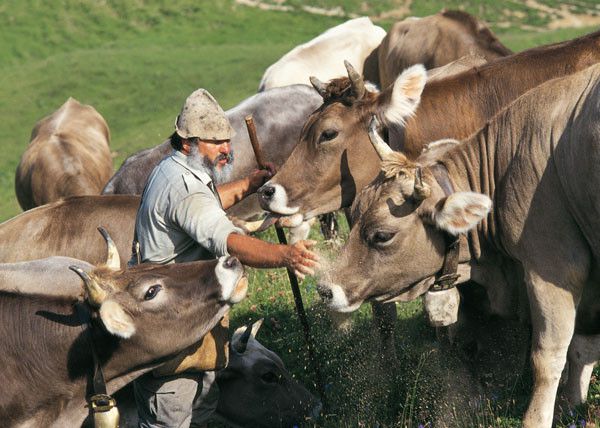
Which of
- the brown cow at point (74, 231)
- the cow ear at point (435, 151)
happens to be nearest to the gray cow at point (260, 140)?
the brown cow at point (74, 231)

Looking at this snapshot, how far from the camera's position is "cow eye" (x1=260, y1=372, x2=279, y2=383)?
27.1ft

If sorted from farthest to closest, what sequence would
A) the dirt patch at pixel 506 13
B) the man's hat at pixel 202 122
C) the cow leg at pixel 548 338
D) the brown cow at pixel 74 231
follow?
the dirt patch at pixel 506 13 → the brown cow at pixel 74 231 → the man's hat at pixel 202 122 → the cow leg at pixel 548 338

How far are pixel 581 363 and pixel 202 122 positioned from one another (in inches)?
132

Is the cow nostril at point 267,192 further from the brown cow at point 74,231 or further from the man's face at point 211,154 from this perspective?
the brown cow at point 74,231

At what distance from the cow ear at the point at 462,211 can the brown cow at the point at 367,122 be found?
80.9 inches

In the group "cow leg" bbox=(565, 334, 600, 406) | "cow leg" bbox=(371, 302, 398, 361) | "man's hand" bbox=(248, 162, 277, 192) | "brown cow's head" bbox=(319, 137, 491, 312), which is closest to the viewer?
"brown cow's head" bbox=(319, 137, 491, 312)

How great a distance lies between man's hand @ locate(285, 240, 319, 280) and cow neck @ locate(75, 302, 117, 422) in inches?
53.8

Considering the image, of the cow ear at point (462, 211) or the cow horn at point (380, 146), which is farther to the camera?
the cow horn at point (380, 146)

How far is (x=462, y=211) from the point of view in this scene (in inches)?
248

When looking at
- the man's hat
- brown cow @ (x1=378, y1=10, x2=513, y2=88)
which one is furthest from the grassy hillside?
the man's hat

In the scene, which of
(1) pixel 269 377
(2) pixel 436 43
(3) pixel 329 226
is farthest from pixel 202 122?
(2) pixel 436 43

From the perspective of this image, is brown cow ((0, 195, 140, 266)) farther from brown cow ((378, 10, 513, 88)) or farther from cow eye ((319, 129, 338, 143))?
brown cow ((378, 10, 513, 88))

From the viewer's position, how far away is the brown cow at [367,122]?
8305mm

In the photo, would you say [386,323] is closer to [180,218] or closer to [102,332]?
[180,218]
